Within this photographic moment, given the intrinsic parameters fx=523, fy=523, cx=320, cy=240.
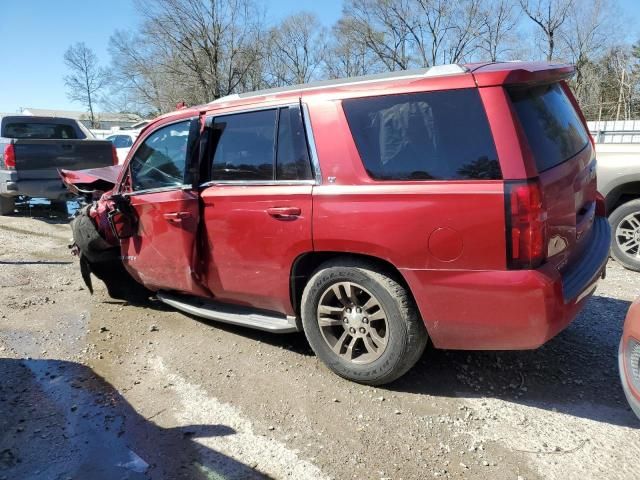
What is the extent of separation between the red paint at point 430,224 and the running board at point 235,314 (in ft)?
0.37

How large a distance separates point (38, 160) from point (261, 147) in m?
6.89

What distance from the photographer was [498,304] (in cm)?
274

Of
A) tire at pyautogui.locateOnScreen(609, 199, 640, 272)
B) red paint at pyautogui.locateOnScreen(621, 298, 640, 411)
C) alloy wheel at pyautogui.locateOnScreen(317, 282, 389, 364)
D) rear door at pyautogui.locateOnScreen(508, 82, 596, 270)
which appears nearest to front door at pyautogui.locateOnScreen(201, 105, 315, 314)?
alloy wheel at pyautogui.locateOnScreen(317, 282, 389, 364)

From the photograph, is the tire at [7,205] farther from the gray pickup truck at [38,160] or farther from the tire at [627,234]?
the tire at [627,234]

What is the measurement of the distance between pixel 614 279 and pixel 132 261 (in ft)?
15.3

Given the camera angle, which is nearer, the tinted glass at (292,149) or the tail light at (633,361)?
the tail light at (633,361)

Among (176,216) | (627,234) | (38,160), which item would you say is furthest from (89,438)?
(38,160)

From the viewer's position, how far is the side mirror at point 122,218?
172 inches

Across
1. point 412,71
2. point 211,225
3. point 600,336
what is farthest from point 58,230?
point 600,336

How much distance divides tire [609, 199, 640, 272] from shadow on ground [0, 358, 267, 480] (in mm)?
4682

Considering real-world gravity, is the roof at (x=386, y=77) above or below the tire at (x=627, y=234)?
above

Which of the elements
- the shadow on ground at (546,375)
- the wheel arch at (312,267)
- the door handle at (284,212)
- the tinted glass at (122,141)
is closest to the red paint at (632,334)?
the shadow on ground at (546,375)

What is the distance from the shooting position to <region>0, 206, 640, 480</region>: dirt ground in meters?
2.65

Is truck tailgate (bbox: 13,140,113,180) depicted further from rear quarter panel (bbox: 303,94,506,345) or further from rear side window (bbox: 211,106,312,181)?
rear quarter panel (bbox: 303,94,506,345)
